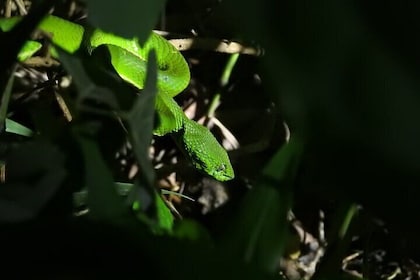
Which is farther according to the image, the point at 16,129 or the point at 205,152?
the point at 205,152

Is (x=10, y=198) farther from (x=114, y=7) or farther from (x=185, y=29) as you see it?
(x=185, y=29)

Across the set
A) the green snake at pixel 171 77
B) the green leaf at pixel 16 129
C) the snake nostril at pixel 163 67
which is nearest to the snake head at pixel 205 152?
the green snake at pixel 171 77

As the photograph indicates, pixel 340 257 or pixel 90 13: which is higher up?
pixel 90 13

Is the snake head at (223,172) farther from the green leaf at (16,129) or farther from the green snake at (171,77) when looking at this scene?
the green leaf at (16,129)

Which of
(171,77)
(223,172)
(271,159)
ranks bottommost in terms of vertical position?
(223,172)

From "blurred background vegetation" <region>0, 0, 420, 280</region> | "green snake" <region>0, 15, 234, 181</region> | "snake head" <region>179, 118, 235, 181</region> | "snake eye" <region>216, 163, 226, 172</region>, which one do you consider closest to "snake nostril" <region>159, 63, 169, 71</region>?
"green snake" <region>0, 15, 234, 181</region>

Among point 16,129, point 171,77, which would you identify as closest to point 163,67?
point 171,77

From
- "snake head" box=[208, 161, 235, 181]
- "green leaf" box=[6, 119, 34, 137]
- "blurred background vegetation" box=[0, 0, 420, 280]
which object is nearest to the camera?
"blurred background vegetation" box=[0, 0, 420, 280]

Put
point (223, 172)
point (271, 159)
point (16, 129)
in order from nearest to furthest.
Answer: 1. point (271, 159)
2. point (16, 129)
3. point (223, 172)

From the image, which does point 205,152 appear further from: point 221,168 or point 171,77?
point 171,77

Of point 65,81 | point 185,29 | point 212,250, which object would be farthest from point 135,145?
point 185,29

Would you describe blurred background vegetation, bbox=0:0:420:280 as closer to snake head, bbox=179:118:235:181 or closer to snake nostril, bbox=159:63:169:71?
snake head, bbox=179:118:235:181
